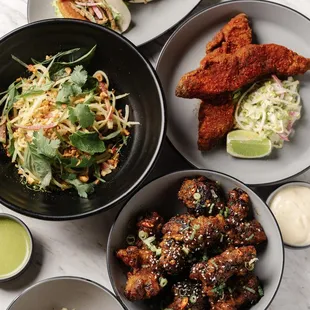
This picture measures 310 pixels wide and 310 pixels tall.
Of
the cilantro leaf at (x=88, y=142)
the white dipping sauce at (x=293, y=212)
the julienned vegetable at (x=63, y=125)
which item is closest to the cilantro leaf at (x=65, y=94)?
the julienned vegetable at (x=63, y=125)

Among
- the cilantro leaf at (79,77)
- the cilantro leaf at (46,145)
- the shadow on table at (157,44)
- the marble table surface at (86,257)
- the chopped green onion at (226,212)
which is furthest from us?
the shadow on table at (157,44)

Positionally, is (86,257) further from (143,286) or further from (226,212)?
(226,212)

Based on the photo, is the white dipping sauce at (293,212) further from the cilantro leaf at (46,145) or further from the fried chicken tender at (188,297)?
the cilantro leaf at (46,145)

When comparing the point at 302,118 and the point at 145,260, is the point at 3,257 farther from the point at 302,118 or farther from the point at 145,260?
the point at 302,118

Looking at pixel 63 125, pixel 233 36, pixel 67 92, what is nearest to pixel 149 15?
pixel 233 36

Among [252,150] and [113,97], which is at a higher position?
[113,97]

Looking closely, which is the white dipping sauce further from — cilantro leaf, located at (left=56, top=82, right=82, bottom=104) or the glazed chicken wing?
cilantro leaf, located at (left=56, top=82, right=82, bottom=104)

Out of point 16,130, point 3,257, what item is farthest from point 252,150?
point 3,257
